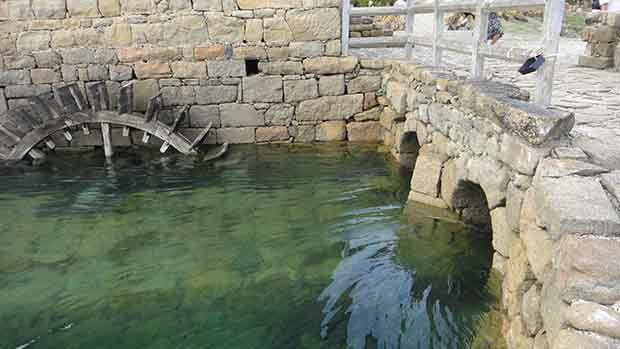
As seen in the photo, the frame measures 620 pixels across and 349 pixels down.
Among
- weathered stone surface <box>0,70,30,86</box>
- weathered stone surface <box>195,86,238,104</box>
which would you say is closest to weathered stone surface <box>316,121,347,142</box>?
weathered stone surface <box>195,86,238,104</box>

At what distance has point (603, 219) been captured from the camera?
6.79 ft

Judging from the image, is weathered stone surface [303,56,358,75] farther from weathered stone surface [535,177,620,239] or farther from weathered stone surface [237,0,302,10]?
weathered stone surface [535,177,620,239]

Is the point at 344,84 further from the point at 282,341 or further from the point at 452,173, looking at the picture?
the point at 282,341

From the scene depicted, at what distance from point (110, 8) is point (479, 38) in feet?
16.7

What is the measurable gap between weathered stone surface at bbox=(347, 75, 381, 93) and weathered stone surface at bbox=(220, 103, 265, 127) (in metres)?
1.41

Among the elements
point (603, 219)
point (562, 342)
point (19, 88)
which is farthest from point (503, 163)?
point (19, 88)

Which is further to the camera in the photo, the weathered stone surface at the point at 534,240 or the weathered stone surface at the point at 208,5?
the weathered stone surface at the point at 208,5

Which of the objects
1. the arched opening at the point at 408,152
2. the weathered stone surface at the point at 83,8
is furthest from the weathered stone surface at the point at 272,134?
the weathered stone surface at the point at 83,8

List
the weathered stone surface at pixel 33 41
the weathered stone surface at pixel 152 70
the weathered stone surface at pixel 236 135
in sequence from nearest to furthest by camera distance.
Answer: the weathered stone surface at pixel 33 41
the weathered stone surface at pixel 152 70
the weathered stone surface at pixel 236 135

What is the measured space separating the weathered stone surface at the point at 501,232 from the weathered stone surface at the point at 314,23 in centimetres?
426

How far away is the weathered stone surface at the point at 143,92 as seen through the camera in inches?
283

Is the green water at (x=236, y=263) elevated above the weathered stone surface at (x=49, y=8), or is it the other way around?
the weathered stone surface at (x=49, y=8)

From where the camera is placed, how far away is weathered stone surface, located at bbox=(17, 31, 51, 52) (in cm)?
698

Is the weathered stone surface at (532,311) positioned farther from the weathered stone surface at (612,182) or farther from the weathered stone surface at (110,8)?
the weathered stone surface at (110,8)
